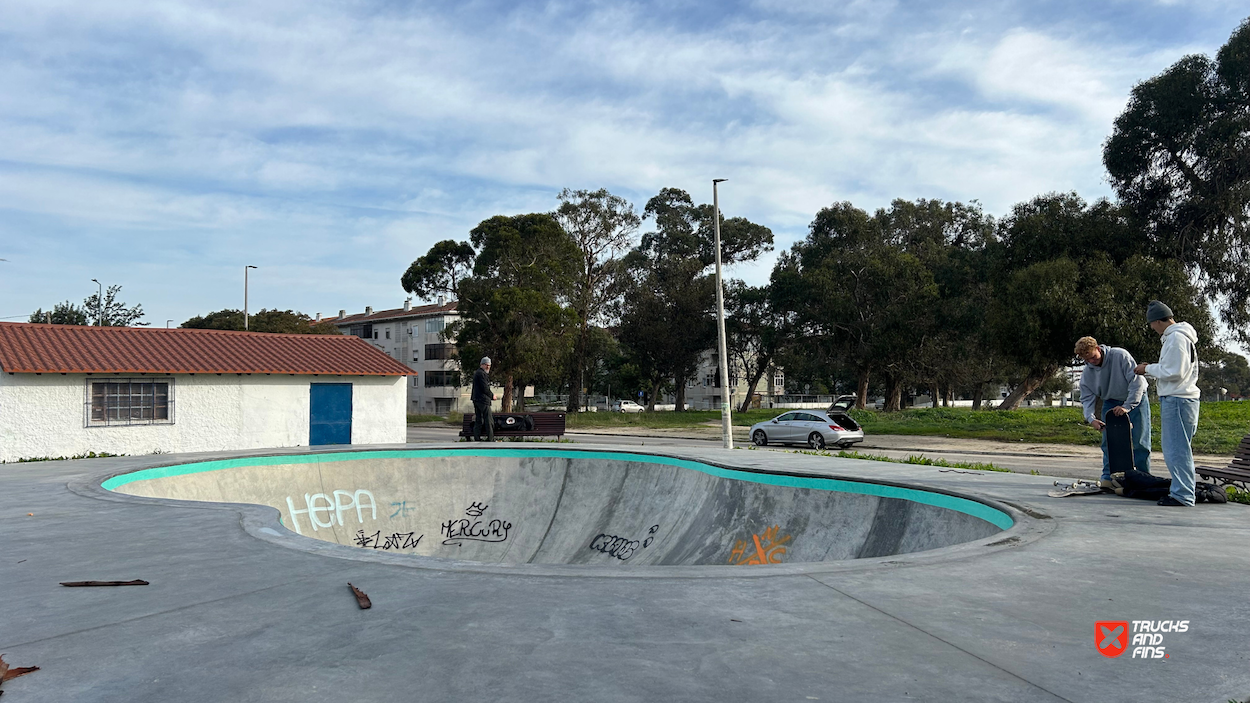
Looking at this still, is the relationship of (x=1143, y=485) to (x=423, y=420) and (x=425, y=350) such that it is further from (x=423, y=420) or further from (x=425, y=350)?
(x=425, y=350)

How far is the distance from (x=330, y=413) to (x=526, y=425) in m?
5.70

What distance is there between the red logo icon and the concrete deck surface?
0.06 meters

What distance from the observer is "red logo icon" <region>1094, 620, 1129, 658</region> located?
3521mm

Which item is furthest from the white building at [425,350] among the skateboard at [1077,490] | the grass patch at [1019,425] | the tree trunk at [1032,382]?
the skateboard at [1077,490]

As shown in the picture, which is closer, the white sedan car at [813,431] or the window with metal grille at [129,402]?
the window with metal grille at [129,402]

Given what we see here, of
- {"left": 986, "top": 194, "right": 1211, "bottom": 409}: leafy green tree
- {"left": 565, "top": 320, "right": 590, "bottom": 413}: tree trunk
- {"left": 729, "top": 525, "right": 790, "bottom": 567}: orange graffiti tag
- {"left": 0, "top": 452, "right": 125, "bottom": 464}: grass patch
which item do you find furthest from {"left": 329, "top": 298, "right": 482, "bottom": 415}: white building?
{"left": 729, "top": 525, "right": 790, "bottom": 567}: orange graffiti tag

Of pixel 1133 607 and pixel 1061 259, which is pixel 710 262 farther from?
pixel 1133 607

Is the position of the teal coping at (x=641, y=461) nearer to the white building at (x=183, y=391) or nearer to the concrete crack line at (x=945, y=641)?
the concrete crack line at (x=945, y=641)

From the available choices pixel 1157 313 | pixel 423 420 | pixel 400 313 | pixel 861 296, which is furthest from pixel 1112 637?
pixel 400 313

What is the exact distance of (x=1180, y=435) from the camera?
7.45 metres

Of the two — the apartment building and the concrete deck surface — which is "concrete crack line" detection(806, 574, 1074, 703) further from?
the apartment building

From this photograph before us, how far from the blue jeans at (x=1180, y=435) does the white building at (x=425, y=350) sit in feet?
221

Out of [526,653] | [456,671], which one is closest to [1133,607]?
[526,653]

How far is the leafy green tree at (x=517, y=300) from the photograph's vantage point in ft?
141
